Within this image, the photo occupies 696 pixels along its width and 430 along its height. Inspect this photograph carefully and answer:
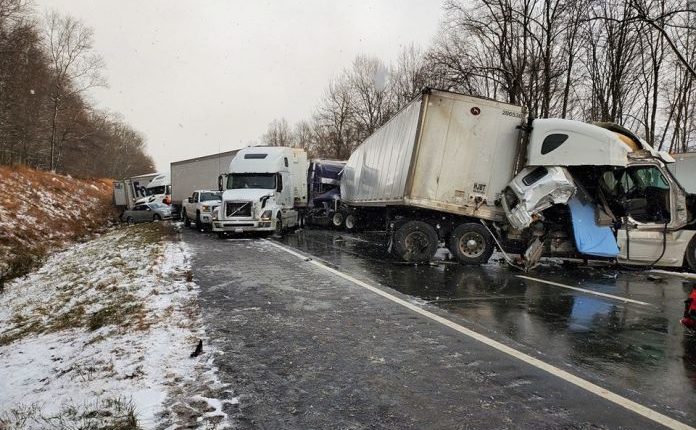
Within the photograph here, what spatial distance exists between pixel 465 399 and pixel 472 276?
6.18 meters

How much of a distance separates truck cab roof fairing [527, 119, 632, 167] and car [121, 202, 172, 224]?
2730cm

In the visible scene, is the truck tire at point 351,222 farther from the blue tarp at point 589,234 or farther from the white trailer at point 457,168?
the blue tarp at point 589,234

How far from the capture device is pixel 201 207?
851 inches

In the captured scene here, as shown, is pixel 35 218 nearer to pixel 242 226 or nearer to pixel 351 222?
pixel 242 226

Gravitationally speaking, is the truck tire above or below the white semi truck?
below

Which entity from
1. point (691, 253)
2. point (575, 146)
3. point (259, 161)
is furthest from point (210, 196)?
point (691, 253)

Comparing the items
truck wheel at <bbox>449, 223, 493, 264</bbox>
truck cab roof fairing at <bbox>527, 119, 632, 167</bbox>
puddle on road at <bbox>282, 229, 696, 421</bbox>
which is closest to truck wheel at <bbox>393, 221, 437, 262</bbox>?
puddle on road at <bbox>282, 229, 696, 421</bbox>

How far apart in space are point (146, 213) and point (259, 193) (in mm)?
17055

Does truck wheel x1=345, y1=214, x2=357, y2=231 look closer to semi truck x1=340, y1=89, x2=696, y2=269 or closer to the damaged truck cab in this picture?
semi truck x1=340, y1=89, x2=696, y2=269

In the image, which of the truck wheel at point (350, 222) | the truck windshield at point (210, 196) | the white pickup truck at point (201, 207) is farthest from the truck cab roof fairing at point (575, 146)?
the truck windshield at point (210, 196)

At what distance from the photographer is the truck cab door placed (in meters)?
10.1

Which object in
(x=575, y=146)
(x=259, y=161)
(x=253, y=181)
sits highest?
(x=259, y=161)

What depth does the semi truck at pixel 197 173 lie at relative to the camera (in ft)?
95.1

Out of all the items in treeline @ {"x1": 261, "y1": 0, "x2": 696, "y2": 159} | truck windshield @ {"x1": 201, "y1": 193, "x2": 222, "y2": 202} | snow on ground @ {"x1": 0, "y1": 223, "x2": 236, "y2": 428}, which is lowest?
snow on ground @ {"x1": 0, "y1": 223, "x2": 236, "y2": 428}
